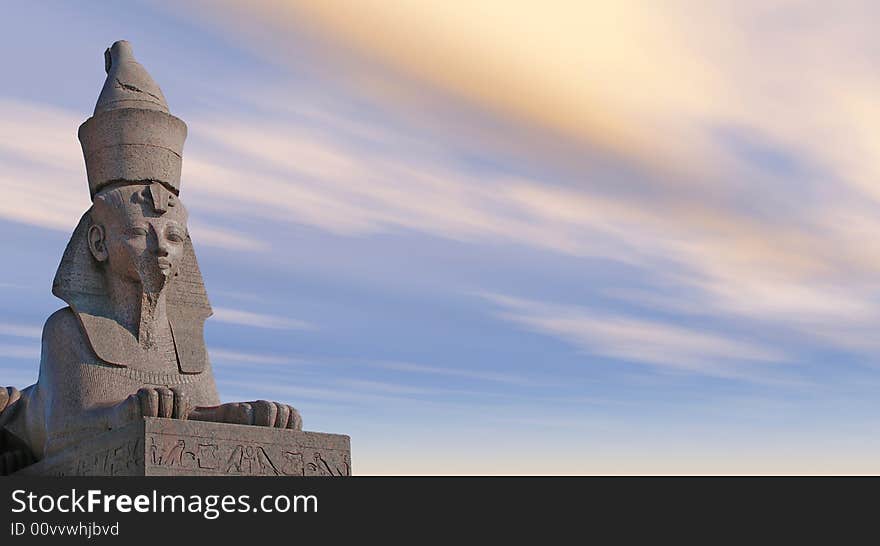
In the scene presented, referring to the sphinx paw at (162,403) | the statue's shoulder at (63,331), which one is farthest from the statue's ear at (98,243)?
the sphinx paw at (162,403)

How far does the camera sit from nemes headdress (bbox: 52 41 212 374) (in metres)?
Result: 9.14

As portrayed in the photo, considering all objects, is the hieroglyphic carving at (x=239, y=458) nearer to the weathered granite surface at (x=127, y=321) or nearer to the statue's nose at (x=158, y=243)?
the weathered granite surface at (x=127, y=321)

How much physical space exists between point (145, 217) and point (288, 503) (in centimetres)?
260

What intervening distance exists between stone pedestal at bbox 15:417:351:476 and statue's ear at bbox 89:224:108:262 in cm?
154

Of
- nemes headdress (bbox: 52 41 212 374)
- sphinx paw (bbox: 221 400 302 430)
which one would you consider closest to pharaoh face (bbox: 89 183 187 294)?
nemes headdress (bbox: 52 41 212 374)

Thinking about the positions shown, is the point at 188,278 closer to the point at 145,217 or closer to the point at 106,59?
the point at 145,217

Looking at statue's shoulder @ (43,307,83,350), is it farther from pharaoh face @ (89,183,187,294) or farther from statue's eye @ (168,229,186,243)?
statue's eye @ (168,229,186,243)

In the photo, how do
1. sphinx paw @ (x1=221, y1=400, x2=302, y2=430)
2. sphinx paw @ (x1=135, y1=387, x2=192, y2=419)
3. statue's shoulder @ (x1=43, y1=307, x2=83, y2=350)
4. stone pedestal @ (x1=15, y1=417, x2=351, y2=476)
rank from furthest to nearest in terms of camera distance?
statue's shoulder @ (x1=43, y1=307, x2=83, y2=350), sphinx paw @ (x1=221, y1=400, x2=302, y2=430), sphinx paw @ (x1=135, y1=387, x2=192, y2=419), stone pedestal @ (x1=15, y1=417, x2=351, y2=476)

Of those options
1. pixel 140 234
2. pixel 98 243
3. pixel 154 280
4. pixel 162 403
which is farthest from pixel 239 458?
pixel 98 243

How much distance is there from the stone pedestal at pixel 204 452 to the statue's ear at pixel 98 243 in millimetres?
1545

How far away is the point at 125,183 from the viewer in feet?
30.4

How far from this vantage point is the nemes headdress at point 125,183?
30.0ft

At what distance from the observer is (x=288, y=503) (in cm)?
772

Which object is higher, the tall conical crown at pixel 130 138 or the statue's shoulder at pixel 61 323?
the tall conical crown at pixel 130 138
